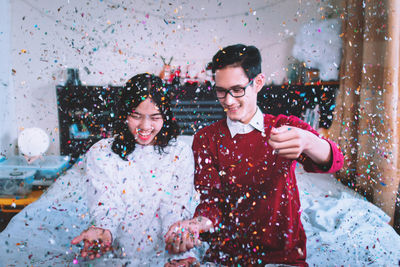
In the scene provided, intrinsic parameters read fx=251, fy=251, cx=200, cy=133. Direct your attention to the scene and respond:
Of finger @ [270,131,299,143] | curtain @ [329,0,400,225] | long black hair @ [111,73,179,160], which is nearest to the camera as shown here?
finger @ [270,131,299,143]

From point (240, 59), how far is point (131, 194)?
1.78ft

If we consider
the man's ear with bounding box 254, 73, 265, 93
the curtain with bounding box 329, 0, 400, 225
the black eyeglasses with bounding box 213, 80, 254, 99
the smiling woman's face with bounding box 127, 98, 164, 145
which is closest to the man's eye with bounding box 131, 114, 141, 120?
the smiling woman's face with bounding box 127, 98, 164, 145

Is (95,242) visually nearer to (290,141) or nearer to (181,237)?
(181,237)

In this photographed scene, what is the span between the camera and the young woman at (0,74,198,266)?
2.37ft

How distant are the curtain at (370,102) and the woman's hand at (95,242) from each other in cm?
78

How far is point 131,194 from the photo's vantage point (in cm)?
82

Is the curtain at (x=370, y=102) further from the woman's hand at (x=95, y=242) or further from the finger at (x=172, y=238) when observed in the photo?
the woman's hand at (x=95, y=242)

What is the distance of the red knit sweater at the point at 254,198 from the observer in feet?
2.56

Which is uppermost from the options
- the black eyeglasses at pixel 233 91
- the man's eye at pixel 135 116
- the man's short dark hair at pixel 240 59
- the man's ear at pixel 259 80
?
the man's short dark hair at pixel 240 59

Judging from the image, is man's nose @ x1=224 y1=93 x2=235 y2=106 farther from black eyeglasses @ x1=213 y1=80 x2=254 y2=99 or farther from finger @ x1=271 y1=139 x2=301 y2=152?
finger @ x1=271 y1=139 x2=301 y2=152

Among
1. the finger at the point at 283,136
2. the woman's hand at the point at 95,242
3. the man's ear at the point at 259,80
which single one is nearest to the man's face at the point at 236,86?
the man's ear at the point at 259,80

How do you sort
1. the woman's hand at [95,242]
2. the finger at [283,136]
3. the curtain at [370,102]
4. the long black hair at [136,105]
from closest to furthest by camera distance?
the finger at [283,136]
the woman's hand at [95,242]
the long black hair at [136,105]
the curtain at [370,102]

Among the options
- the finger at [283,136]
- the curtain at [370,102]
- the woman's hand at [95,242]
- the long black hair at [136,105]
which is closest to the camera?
the finger at [283,136]

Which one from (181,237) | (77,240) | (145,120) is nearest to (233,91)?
(145,120)
